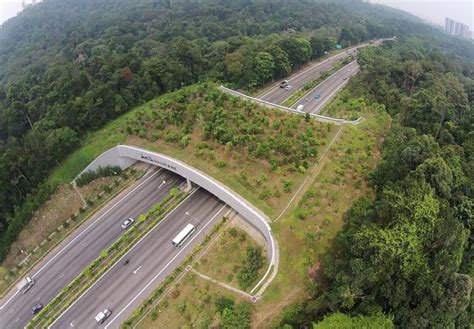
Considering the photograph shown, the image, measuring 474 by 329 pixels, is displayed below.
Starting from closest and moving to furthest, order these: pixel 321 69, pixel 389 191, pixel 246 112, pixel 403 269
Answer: pixel 403 269 < pixel 389 191 < pixel 246 112 < pixel 321 69

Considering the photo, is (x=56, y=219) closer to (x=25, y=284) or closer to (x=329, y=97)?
(x=25, y=284)

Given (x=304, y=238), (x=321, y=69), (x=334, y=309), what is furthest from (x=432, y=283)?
(x=321, y=69)

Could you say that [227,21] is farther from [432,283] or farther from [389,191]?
[432,283]

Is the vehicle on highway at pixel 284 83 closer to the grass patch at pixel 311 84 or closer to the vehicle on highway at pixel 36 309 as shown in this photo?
the grass patch at pixel 311 84

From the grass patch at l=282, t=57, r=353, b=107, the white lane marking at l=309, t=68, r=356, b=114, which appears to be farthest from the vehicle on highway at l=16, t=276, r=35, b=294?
the white lane marking at l=309, t=68, r=356, b=114

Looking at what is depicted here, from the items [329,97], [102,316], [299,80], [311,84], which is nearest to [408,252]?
[102,316]

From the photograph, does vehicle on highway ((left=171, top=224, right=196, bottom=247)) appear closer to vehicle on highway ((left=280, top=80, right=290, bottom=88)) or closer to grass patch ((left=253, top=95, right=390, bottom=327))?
grass patch ((left=253, top=95, right=390, bottom=327))
